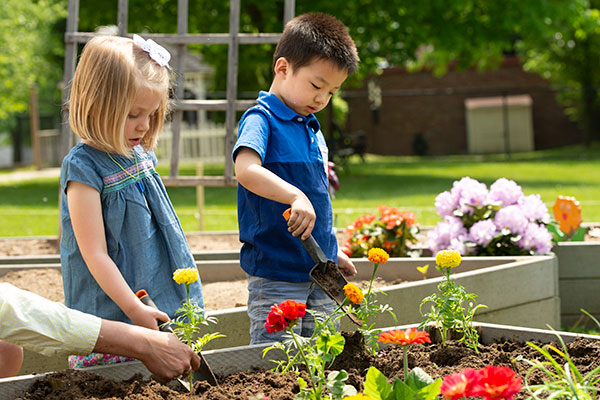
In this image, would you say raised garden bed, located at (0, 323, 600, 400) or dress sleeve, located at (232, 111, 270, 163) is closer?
raised garden bed, located at (0, 323, 600, 400)

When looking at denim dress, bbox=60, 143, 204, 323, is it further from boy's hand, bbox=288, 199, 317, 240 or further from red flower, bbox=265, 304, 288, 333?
red flower, bbox=265, 304, 288, 333

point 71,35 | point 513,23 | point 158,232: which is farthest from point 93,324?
point 513,23

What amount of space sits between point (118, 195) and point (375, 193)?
30.9 feet

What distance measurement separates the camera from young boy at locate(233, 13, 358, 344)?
243 centimetres

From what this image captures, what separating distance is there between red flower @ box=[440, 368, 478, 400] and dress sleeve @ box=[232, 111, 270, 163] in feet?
3.76

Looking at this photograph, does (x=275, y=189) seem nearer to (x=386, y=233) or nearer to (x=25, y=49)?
(x=386, y=233)

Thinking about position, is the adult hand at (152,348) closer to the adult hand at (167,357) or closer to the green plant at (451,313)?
the adult hand at (167,357)

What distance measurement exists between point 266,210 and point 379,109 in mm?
26731

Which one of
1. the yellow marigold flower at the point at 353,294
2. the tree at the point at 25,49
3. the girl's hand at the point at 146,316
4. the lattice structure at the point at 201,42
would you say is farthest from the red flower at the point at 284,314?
the tree at the point at 25,49

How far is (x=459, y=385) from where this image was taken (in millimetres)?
1288

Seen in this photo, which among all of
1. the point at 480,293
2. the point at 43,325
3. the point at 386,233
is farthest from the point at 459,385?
the point at 386,233

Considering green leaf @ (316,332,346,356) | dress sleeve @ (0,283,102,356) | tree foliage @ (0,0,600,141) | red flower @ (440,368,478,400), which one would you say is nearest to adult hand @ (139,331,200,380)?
dress sleeve @ (0,283,102,356)

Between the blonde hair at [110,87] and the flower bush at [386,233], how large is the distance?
213 cm

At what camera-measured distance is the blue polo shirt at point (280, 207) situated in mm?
2480
